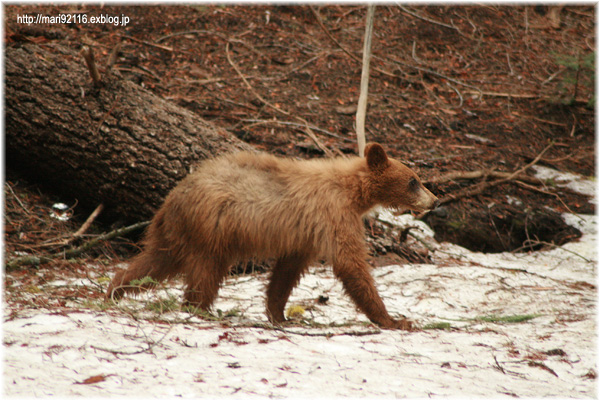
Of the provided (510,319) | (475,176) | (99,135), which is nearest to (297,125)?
(475,176)

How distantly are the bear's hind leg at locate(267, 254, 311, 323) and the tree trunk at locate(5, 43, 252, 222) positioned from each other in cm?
175

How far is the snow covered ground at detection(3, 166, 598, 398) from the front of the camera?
278 centimetres

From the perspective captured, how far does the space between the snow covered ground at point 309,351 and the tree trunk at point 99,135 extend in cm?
122

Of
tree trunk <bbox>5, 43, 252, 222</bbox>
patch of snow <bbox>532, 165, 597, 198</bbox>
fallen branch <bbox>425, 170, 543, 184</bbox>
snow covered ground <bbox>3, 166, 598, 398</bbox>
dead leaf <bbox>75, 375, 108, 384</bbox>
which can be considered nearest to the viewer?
dead leaf <bbox>75, 375, 108, 384</bbox>

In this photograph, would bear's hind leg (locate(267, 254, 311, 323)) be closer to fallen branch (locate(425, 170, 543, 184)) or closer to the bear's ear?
the bear's ear

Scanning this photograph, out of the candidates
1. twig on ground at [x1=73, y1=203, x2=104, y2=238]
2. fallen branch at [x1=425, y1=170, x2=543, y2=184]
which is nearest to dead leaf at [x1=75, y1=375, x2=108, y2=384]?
twig on ground at [x1=73, y1=203, x2=104, y2=238]

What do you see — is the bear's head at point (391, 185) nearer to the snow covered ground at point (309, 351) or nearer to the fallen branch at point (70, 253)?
the snow covered ground at point (309, 351)

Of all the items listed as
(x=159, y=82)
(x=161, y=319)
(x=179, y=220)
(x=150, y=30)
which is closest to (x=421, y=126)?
(x=159, y=82)

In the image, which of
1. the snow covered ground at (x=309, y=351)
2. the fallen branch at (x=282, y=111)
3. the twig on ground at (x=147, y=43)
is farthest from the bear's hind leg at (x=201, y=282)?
the twig on ground at (x=147, y=43)

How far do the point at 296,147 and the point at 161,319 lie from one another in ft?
15.1

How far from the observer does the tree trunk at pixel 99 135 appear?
6.07m

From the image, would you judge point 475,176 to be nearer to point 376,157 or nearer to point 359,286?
point 376,157

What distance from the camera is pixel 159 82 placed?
9.16 meters

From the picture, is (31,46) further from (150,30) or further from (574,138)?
(574,138)
